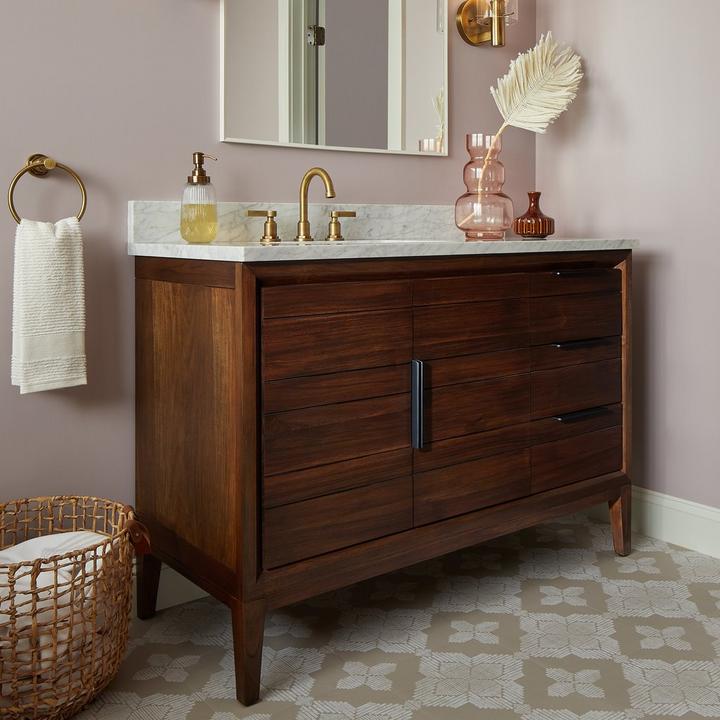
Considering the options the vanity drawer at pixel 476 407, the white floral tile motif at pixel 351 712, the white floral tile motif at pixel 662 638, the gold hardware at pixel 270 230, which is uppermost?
the gold hardware at pixel 270 230

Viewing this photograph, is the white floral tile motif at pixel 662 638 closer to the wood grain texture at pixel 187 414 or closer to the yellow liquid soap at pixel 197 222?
the wood grain texture at pixel 187 414

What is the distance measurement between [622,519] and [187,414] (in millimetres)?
1256

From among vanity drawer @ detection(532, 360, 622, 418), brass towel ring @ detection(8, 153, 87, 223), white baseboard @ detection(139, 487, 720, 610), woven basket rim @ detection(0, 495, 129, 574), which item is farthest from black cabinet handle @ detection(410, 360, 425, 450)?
white baseboard @ detection(139, 487, 720, 610)

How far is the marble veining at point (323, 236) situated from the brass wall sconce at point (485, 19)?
1.64 feet

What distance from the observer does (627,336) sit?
7.89 ft

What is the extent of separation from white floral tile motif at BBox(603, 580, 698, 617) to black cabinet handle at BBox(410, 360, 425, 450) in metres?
0.66

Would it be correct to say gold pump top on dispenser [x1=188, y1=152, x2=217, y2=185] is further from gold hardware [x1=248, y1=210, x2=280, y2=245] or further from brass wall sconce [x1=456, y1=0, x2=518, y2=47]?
brass wall sconce [x1=456, y1=0, x2=518, y2=47]

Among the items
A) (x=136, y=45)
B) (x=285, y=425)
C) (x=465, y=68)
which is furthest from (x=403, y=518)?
(x=465, y=68)

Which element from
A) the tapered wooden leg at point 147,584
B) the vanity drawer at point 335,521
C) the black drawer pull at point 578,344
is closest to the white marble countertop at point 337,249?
the black drawer pull at point 578,344

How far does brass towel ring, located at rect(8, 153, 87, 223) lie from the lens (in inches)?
73.3

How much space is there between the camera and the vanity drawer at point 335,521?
68.8 inches

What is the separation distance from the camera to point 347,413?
1.82 metres

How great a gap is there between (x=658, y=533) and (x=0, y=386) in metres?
1.83

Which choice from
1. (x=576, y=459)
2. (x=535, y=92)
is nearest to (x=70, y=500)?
(x=576, y=459)
